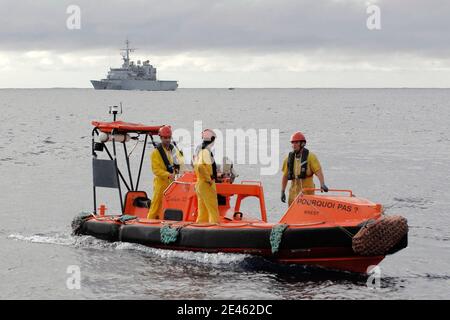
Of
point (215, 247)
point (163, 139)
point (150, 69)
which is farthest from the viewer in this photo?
point (150, 69)

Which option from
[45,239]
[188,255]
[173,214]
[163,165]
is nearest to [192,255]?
[188,255]

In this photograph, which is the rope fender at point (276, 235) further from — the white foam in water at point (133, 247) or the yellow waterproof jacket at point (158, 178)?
the yellow waterproof jacket at point (158, 178)

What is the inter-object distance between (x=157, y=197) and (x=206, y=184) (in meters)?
1.42

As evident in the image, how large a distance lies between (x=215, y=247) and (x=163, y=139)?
7.48 ft

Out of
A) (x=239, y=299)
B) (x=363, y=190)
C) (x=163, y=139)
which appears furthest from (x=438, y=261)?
(x=363, y=190)

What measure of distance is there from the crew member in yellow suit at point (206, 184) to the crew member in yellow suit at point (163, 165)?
0.92m

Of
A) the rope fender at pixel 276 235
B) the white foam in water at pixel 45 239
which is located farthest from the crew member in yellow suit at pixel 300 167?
the white foam in water at pixel 45 239

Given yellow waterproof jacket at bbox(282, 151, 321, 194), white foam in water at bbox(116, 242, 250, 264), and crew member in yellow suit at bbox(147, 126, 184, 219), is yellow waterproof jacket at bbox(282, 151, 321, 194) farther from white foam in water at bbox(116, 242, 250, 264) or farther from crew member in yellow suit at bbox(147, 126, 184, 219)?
crew member in yellow suit at bbox(147, 126, 184, 219)

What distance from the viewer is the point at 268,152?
1586 inches

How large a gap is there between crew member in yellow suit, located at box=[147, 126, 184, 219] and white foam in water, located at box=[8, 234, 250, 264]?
2.35ft

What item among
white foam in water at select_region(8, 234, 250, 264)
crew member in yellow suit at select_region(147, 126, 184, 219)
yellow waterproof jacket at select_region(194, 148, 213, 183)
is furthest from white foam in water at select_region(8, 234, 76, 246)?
yellow waterproof jacket at select_region(194, 148, 213, 183)

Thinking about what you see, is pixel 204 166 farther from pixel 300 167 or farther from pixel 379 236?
pixel 379 236

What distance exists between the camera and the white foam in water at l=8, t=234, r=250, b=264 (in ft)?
43.8
